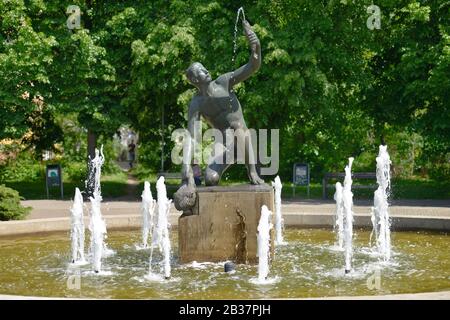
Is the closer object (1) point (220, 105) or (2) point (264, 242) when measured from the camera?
(2) point (264, 242)

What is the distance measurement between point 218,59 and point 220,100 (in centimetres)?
1092

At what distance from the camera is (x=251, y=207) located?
1141 cm

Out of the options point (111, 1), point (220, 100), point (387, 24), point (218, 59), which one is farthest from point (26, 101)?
point (220, 100)

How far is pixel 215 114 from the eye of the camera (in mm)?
11594

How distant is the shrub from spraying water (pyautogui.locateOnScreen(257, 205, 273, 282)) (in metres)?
5.99

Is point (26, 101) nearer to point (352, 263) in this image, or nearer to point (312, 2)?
point (312, 2)

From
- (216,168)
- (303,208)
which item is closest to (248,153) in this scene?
(216,168)

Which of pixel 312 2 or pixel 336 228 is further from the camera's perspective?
pixel 312 2

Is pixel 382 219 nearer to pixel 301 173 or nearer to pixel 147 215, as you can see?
pixel 147 215

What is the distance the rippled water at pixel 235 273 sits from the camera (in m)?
9.63

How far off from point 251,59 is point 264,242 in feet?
8.26

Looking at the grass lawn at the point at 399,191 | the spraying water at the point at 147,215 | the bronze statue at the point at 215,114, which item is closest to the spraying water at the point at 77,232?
the spraying water at the point at 147,215

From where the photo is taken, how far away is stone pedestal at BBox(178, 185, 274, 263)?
1141 cm
